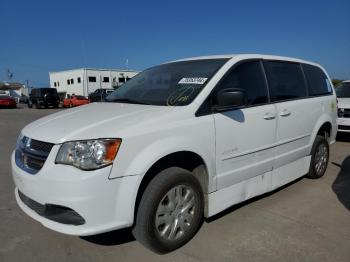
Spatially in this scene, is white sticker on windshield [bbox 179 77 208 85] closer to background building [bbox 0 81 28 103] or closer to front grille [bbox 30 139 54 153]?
front grille [bbox 30 139 54 153]

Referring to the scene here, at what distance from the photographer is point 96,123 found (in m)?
2.93

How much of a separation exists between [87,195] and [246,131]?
1.84 m

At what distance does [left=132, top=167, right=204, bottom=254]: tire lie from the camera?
2.87 metres

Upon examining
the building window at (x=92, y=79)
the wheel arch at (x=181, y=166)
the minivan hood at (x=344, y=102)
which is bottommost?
the wheel arch at (x=181, y=166)

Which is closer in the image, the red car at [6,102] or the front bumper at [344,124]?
the front bumper at [344,124]

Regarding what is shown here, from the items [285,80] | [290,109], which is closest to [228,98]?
[290,109]

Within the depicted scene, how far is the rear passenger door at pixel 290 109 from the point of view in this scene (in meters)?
4.20

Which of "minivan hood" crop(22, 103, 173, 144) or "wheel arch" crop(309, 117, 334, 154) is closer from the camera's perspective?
"minivan hood" crop(22, 103, 173, 144)

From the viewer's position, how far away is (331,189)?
16.0 feet

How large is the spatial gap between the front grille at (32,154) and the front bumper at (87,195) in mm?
90

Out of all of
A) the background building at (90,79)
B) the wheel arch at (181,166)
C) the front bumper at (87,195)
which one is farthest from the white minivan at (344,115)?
the background building at (90,79)

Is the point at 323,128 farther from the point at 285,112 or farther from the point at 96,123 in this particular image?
the point at 96,123

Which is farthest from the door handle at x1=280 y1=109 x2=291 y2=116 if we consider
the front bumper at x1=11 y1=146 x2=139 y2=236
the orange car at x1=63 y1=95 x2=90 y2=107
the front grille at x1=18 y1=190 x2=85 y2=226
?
the orange car at x1=63 y1=95 x2=90 y2=107

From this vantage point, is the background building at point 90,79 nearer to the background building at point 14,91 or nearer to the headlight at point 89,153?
the background building at point 14,91
